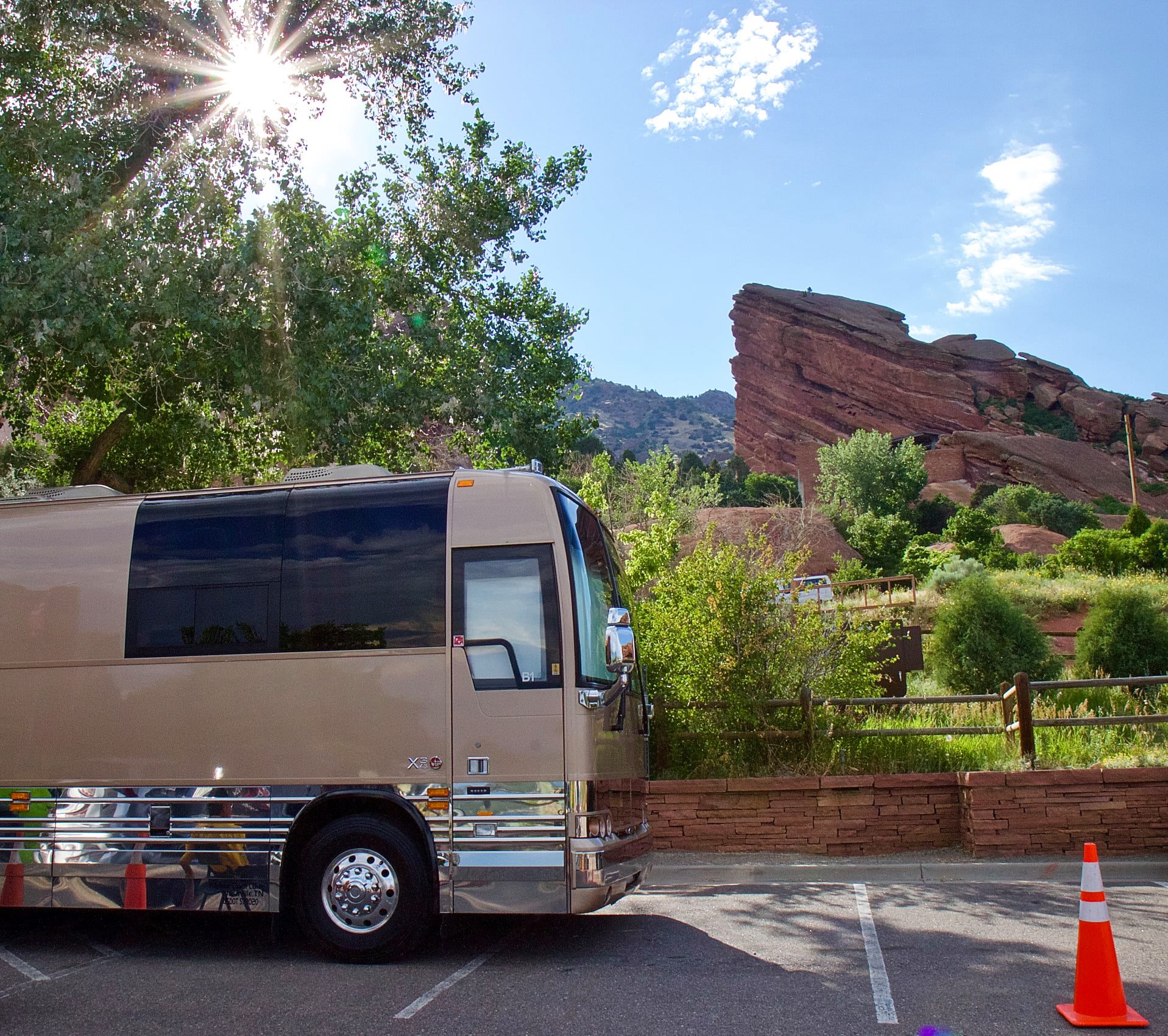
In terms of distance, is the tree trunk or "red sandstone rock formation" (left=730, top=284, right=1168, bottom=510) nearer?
the tree trunk

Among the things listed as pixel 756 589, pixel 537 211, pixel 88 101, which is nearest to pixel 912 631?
pixel 756 589

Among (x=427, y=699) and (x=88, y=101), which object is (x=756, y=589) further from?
(x=88, y=101)

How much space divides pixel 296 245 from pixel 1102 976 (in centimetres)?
1100

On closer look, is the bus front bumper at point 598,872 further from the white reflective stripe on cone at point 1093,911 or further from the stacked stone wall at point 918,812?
the stacked stone wall at point 918,812

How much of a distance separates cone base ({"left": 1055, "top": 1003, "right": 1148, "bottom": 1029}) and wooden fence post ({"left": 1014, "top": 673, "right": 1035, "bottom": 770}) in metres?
5.97

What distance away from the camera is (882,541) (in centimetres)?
4509

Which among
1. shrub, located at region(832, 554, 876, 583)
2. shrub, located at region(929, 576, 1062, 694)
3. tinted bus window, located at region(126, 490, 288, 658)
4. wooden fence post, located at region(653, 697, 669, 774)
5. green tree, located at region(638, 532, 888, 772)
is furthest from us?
shrub, located at region(832, 554, 876, 583)

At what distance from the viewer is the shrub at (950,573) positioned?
101 feet

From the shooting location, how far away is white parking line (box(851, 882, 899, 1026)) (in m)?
5.20

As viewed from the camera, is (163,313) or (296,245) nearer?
(163,313)

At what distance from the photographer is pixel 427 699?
22.1ft

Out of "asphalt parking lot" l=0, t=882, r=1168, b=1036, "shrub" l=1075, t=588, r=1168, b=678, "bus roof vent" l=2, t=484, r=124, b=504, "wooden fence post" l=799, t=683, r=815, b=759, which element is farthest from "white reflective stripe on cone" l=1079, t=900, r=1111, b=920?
"shrub" l=1075, t=588, r=1168, b=678

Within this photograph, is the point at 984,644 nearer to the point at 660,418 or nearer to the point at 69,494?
the point at 69,494

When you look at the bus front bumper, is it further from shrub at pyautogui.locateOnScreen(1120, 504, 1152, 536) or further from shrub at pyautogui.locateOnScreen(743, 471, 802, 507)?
shrub at pyautogui.locateOnScreen(743, 471, 802, 507)
